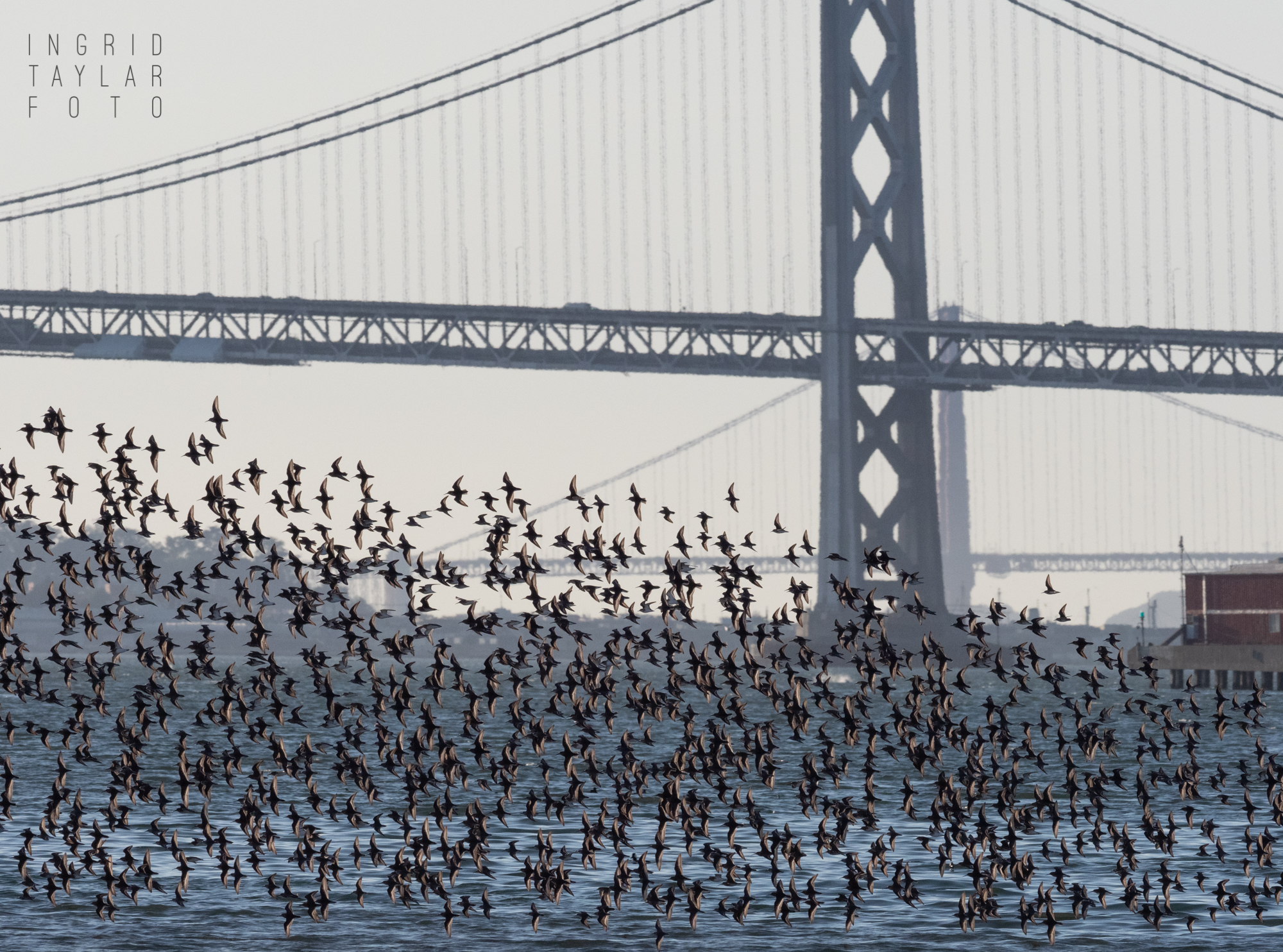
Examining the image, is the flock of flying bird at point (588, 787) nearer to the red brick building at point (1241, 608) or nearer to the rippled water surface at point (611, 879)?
the rippled water surface at point (611, 879)

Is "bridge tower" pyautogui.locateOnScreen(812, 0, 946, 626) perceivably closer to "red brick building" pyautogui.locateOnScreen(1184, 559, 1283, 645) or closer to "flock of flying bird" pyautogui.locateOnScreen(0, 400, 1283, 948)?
"red brick building" pyautogui.locateOnScreen(1184, 559, 1283, 645)

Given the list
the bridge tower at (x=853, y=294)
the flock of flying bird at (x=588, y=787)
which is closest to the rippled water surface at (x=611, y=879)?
the flock of flying bird at (x=588, y=787)

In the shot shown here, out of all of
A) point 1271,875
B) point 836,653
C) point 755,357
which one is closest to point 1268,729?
point 755,357

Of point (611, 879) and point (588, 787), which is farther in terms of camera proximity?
point (588, 787)

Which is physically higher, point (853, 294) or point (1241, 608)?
point (853, 294)

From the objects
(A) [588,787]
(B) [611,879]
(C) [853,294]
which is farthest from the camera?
(C) [853,294]

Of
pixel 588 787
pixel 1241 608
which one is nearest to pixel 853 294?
pixel 1241 608

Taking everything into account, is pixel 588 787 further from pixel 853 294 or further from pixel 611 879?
pixel 853 294

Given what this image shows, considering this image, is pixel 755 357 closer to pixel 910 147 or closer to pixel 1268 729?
pixel 910 147

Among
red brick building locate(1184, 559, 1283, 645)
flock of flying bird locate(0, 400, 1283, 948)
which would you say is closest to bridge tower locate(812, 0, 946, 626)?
red brick building locate(1184, 559, 1283, 645)
